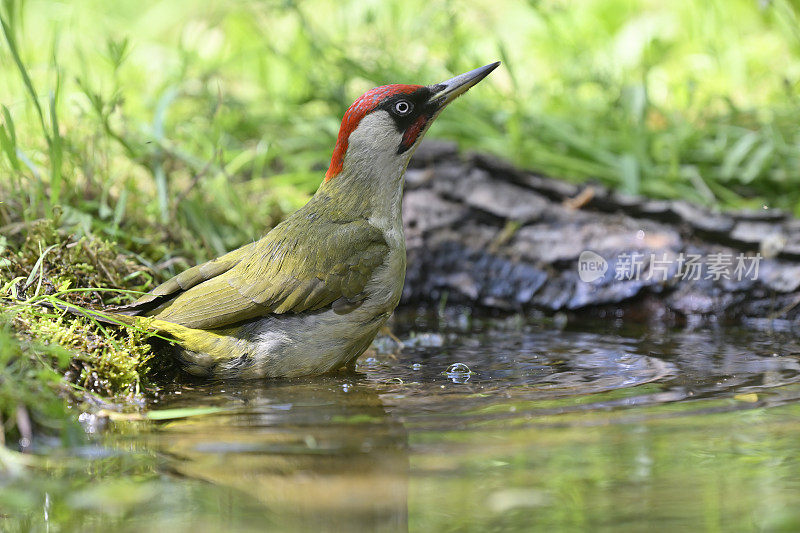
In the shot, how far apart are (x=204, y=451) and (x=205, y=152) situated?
326 cm

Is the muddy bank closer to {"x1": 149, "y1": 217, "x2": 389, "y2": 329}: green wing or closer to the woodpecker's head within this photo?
the woodpecker's head

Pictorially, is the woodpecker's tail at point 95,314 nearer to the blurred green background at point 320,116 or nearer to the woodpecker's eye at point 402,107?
the blurred green background at point 320,116

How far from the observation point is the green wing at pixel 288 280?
11.2 ft

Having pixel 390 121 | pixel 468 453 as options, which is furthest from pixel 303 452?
pixel 390 121

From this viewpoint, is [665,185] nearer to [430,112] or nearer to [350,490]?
[430,112]

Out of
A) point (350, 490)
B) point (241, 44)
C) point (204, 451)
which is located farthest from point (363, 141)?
point (241, 44)

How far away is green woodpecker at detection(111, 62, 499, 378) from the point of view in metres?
3.40

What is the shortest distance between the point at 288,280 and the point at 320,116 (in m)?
3.10

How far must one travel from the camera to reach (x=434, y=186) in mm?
5180

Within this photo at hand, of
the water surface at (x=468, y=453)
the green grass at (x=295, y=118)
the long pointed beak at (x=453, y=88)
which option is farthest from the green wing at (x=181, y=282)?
the long pointed beak at (x=453, y=88)

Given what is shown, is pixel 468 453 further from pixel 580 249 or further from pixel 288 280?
pixel 580 249

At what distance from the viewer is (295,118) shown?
6250mm

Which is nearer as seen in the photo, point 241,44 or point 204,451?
point 204,451

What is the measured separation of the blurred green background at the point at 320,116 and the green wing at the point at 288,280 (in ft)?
2.83
